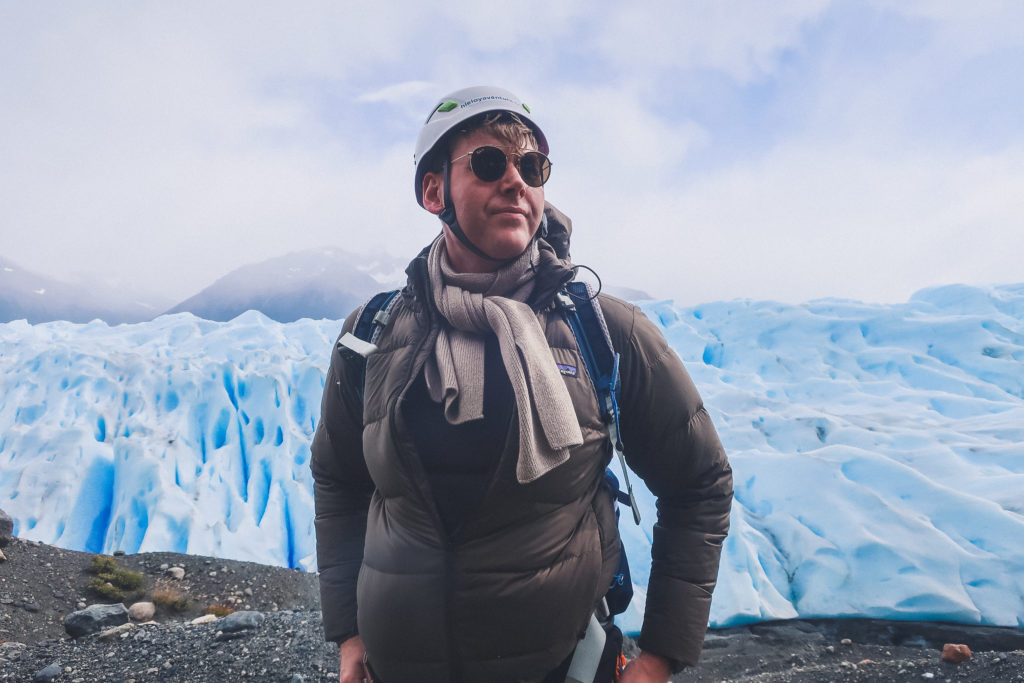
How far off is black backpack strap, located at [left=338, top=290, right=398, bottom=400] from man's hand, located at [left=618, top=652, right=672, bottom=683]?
0.85 metres

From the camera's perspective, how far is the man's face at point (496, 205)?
1.28 m

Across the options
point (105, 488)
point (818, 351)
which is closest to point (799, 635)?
point (818, 351)

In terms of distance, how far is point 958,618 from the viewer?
566 cm

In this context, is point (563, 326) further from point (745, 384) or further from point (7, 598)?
point (745, 384)

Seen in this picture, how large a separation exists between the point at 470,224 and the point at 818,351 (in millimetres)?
14672

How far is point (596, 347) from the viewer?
1228mm

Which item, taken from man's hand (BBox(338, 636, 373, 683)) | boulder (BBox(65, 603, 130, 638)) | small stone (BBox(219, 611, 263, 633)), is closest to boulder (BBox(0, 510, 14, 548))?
boulder (BBox(65, 603, 130, 638))

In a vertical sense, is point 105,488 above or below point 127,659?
below

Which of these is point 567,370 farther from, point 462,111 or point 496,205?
point 462,111

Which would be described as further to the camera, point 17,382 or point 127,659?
point 17,382

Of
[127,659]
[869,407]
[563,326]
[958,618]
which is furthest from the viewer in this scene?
[869,407]

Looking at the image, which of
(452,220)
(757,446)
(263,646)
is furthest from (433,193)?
(757,446)

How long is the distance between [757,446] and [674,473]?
8.78 metres

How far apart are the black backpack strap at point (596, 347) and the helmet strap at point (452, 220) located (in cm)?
17
